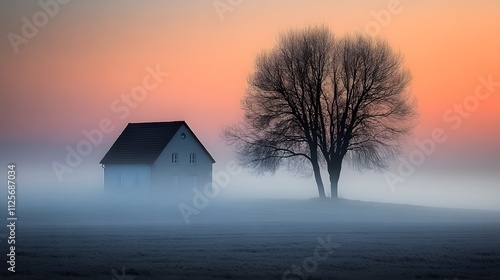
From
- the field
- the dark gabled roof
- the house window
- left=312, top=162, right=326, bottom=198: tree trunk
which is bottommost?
the field

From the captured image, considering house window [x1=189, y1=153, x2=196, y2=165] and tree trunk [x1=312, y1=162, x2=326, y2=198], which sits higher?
house window [x1=189, y1=153, x2=196, y2=165]

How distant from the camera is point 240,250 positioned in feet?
93.3

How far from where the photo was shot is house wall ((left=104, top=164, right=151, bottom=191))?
7156cm

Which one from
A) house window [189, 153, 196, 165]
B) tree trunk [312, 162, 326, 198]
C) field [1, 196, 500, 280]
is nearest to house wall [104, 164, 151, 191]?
house window [189, 153, 196, 165]

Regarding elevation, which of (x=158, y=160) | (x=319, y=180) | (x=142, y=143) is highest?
(x=142, y=143)

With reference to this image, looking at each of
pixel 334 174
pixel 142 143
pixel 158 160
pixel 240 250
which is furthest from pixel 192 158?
pixel 240 250

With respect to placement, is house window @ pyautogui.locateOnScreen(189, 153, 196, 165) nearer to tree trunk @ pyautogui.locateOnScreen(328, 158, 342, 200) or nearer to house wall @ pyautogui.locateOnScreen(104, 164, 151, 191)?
house wall @ pyautogui.locateOnScreen(104, 164, 151, 191)

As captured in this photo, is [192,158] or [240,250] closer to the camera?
[240,250]

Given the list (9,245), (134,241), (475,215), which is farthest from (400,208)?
(9,245)

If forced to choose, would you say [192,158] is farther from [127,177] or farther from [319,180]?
[319,180]

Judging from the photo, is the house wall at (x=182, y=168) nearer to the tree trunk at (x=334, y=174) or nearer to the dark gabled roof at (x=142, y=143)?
the dark gabled roof at (x=142, y=143)

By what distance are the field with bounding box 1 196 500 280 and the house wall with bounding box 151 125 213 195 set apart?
2212cm

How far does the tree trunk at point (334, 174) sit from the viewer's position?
65688 mm

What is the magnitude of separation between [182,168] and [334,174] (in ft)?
52.6
